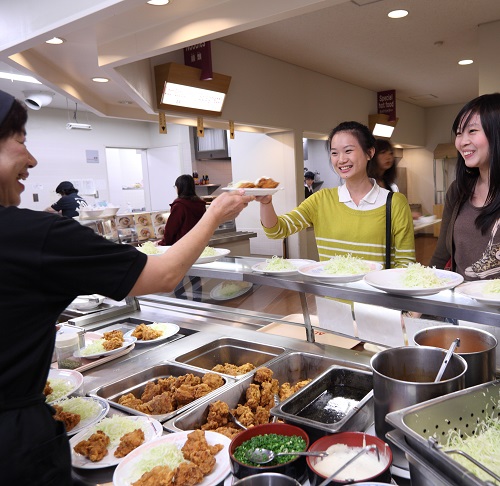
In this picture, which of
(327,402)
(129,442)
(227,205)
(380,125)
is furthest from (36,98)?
(327,402)

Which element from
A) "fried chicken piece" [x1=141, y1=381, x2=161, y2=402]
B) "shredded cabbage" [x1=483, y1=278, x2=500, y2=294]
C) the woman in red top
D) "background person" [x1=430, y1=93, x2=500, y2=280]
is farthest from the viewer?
the woman in red top

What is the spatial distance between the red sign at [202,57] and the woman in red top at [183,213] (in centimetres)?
118

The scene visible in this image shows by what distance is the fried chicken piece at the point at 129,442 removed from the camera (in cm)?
127

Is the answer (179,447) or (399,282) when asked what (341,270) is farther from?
(179,447)

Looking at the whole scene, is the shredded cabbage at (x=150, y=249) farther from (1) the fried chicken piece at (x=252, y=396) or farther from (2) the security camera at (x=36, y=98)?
(2) the security camera at (x=36, y=98)

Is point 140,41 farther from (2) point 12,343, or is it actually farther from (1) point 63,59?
(2) point 12,343

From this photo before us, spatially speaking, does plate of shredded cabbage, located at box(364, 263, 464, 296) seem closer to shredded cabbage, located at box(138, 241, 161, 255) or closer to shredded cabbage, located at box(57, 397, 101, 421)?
shredded cabbage, located at box(57, 397, 101, 421)

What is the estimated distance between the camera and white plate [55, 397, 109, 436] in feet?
4.61

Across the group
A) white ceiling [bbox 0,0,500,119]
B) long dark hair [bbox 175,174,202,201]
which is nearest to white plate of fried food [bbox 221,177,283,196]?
white ceiling [bbox 0,0,500,119]

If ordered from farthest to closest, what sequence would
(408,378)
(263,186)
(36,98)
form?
(36,98), (263,186), (408,378)

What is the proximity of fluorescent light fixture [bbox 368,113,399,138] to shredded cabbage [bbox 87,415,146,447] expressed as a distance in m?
7.98

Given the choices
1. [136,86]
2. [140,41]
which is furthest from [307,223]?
[136,86]

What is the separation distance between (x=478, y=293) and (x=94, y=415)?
4.30ft

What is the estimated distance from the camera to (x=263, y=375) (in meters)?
1.69
